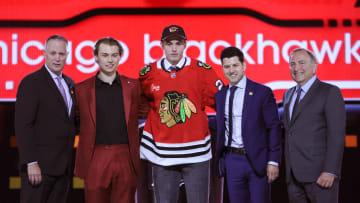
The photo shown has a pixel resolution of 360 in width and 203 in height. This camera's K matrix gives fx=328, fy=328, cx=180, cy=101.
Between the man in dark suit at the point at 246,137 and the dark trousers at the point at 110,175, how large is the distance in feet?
2.09

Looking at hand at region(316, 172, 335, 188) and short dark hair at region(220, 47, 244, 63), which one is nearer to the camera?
hand at region(316, 172, 335, 188)

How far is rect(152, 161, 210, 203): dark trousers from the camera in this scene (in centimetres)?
218

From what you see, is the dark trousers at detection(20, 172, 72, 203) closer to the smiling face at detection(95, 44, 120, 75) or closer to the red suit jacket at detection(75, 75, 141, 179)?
the red suit jacket at detection(75, 75, 141, 179)

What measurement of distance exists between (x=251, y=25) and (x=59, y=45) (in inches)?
69.1

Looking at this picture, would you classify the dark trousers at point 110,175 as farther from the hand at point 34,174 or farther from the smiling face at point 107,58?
the smiling face at point 107,58

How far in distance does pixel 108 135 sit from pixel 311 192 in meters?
1.37

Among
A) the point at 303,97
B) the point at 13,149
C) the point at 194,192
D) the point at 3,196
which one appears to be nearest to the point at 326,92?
the point at 303,97

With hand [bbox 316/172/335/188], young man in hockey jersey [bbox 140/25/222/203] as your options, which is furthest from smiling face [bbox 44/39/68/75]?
hand [bbox 316/172/335/188]

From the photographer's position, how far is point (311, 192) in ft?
6.96

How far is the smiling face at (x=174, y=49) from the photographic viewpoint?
7.45 ft

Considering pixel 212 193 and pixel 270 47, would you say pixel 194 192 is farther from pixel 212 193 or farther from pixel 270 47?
pixel 270 47

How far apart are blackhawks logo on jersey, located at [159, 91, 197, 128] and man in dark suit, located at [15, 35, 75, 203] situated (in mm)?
636

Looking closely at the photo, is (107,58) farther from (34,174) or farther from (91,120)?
(34,174)

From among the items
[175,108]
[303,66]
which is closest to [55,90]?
[175,108]
